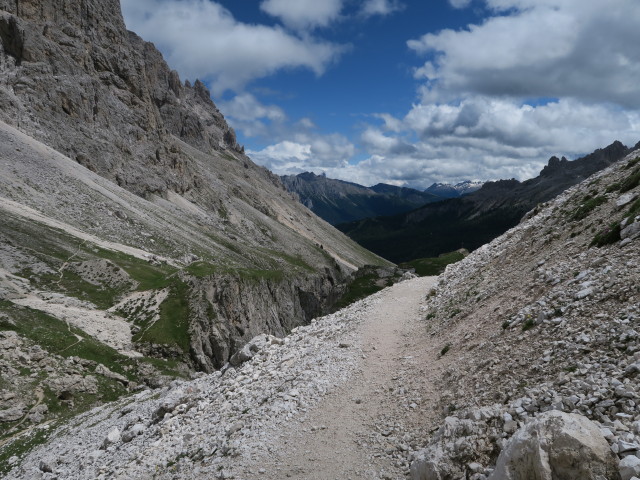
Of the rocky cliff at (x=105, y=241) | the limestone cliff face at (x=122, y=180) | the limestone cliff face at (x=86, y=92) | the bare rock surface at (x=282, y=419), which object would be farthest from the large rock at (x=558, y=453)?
the limestone cliff face at (x=86, y=92)

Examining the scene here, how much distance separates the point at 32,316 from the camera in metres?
48.2

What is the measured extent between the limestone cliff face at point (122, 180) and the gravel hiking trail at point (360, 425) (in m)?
45.4

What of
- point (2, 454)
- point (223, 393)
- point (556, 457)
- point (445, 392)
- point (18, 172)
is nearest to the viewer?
point (556, 457)

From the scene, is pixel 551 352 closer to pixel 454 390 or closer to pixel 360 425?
pixel 454 390

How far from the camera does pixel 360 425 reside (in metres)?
15.4

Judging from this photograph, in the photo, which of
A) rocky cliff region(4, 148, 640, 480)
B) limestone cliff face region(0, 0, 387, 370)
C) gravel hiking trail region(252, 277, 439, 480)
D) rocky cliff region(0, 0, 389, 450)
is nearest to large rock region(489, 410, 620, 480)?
rocky cliff region(4, 148, 640, 480)

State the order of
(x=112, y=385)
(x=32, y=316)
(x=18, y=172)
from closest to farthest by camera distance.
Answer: (x=112, y=385) < (x=32, y=316) < (x=18, y=172)

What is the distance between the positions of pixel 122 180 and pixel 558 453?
505 feet

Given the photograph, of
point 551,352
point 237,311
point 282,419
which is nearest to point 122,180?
point 237,311

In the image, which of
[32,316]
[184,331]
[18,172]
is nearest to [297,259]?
[18,172]

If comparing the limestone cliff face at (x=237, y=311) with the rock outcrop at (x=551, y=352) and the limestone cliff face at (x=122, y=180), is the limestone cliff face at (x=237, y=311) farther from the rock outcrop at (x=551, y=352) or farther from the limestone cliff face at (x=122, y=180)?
the rock outcrop at (x=551, y=352)

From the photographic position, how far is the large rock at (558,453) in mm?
8156

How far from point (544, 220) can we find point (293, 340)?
19.3 meters

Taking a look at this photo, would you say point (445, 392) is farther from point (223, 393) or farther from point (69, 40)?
point (69, 40)
